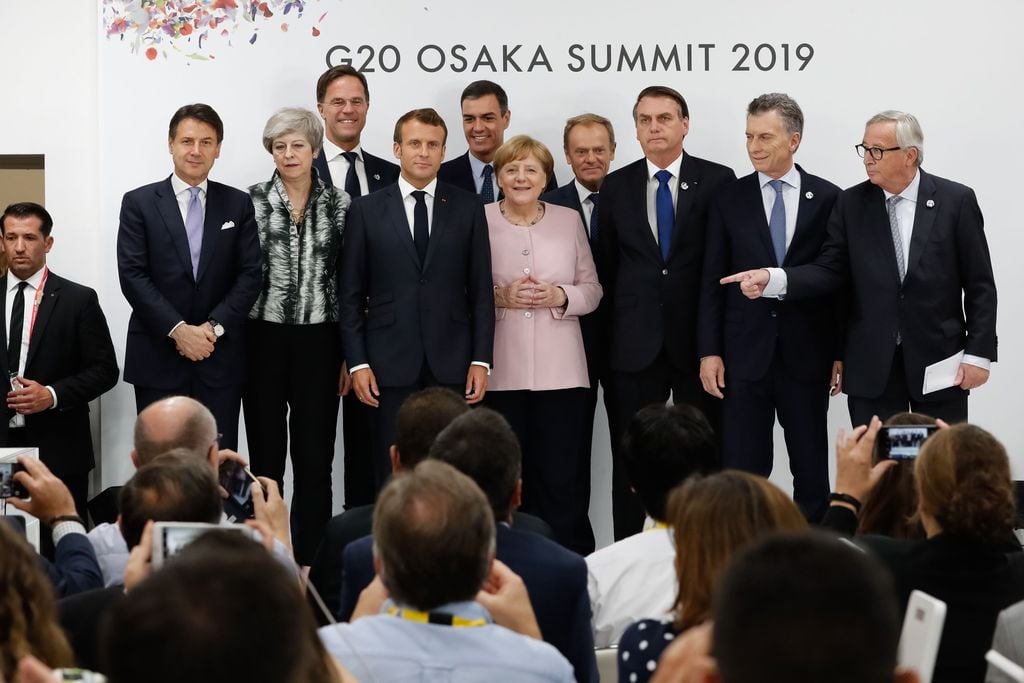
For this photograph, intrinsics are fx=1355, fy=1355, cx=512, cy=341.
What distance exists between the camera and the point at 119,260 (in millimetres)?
5344

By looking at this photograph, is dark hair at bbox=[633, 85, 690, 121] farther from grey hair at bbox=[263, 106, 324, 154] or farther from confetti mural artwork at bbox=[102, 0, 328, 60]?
confetti mural artwork at bbox=[102, 0, 328, 60]

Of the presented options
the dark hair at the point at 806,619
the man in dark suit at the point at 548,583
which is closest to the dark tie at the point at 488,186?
the man in dark suit at the point at 548,583

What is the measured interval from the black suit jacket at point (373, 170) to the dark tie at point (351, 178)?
0.03 m

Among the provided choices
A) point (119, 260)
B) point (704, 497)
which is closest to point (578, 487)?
point (119, 260)

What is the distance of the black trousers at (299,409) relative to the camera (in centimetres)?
535

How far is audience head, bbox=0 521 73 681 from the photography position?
5.94ft

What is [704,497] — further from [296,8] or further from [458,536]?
[296,8]

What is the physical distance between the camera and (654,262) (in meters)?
5.36

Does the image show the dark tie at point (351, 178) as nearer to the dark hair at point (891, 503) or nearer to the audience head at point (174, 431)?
the audience head at point (174, 431)

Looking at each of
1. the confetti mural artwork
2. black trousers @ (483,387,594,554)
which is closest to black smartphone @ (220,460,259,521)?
black trousers @ (483,387,594,554)

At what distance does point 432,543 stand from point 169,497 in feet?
2.32

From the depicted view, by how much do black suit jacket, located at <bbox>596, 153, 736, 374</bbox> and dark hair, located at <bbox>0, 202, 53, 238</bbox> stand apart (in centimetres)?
236

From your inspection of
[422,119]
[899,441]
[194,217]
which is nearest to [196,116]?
[194,217]

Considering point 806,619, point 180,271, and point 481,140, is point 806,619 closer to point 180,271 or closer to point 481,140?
point 180,271
